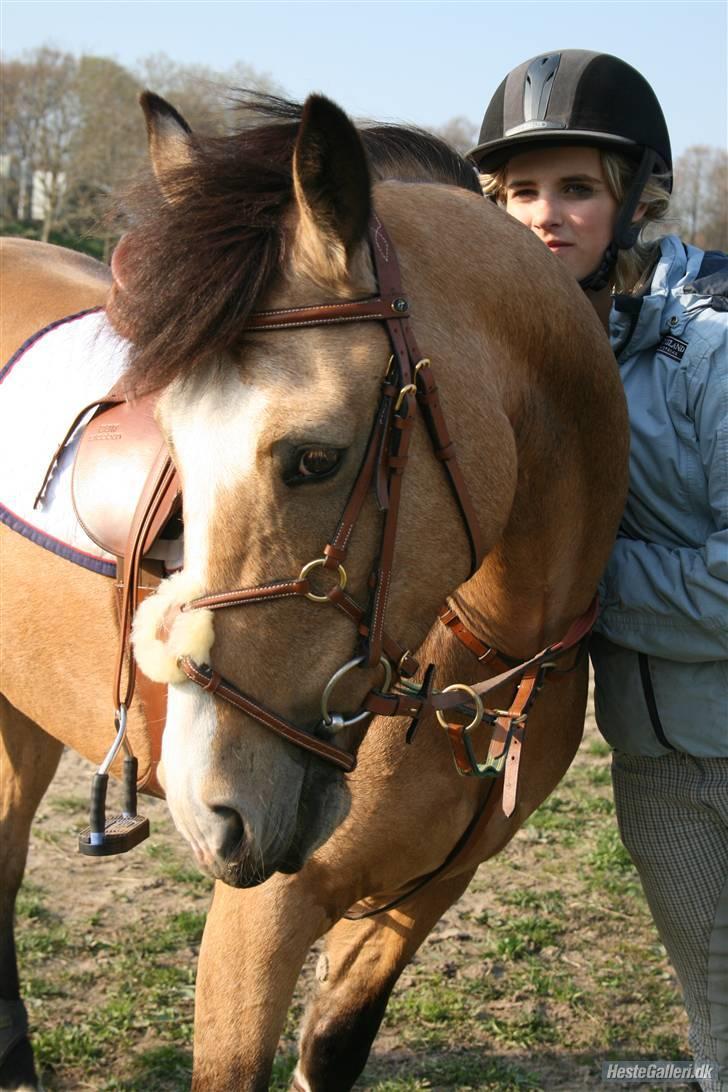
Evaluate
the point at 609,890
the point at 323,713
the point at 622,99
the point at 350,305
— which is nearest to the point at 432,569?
the point at 323,713

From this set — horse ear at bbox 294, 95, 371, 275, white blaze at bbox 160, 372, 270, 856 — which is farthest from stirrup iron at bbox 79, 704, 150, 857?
horse ear at bbox 294, 95, 371, 275

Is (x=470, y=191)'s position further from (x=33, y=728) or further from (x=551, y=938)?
(x=551, y=938)

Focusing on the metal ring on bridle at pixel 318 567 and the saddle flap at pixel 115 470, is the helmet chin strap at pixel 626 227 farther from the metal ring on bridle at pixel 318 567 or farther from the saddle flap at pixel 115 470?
the metal ring on bridle at pixel 318 567

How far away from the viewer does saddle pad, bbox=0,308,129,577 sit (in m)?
2.81

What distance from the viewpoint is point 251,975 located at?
95.2 inches

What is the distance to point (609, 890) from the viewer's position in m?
4.59

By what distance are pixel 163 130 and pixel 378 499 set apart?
957mm

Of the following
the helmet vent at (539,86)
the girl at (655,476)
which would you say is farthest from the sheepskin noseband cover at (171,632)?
the helmet vent at (539,86)

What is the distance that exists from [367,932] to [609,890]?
1998 mm

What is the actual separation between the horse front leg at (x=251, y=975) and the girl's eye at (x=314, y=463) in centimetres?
107

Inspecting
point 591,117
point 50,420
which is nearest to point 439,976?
point 50,420

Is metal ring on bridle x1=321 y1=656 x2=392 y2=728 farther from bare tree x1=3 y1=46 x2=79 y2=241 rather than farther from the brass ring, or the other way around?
bare tree x1=3 y1=46 x2=79 y2=241

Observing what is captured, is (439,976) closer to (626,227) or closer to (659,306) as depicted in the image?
(659,306)

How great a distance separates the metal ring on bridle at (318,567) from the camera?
1.73 metres
